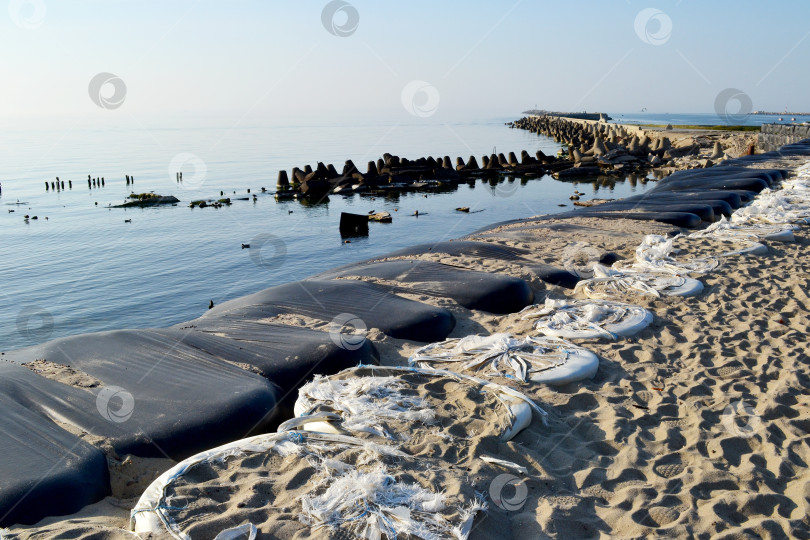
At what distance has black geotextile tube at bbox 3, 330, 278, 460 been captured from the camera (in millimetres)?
3797

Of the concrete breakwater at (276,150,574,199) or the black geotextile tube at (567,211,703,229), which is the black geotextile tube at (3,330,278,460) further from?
the concrete breakwater at (276,150,574,199)

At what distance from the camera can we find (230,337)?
546 centimetres

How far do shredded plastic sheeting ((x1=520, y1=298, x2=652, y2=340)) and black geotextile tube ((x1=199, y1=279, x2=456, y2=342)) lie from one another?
1041 mm

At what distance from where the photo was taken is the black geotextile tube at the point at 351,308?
596 centimetres

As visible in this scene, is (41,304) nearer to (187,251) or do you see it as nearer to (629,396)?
(187,251)

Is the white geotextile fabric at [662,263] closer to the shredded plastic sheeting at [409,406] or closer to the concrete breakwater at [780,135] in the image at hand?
the shredded plastic sheeting at [409,406]

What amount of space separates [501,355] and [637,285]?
2.76 metres

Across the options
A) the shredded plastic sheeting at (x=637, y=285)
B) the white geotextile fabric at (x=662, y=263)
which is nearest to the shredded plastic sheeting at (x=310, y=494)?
the shredded plastic sheeting at (x=637, y=285)

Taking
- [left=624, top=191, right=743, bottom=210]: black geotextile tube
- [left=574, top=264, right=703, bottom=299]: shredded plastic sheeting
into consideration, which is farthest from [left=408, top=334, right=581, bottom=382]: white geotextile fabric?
[left=624, top=191, right=743, bottom=210]: black geotextile tube

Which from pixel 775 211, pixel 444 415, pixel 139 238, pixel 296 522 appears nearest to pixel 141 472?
pixel 296 522

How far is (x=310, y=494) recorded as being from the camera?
304 centimetres

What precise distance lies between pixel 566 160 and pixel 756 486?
120 ft

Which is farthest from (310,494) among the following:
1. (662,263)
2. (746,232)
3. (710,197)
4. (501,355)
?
(710,197)

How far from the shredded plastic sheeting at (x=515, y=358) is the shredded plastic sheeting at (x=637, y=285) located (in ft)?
6.39
